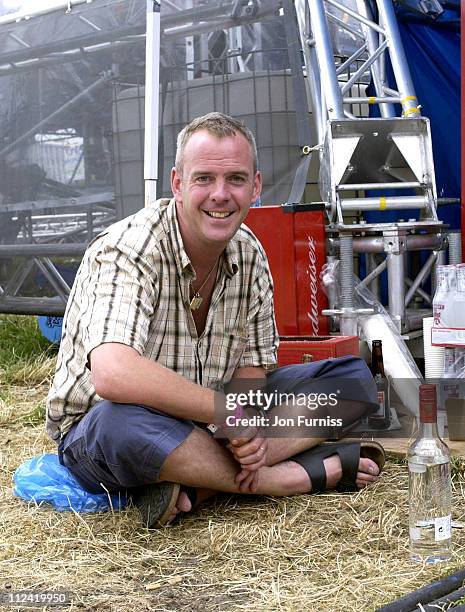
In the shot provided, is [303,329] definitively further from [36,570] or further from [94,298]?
[36,570]

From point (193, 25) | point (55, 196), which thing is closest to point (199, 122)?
point (193, 25)

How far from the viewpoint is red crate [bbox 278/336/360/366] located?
3.29 metres

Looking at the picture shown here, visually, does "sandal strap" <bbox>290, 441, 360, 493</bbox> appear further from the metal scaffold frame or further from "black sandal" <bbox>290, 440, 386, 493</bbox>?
the metal scaffold frame

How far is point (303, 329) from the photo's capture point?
12.7 feet

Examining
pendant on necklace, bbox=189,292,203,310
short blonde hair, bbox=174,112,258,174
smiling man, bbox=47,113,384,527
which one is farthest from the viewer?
pendant on necklace, bbox=189,292,203,310

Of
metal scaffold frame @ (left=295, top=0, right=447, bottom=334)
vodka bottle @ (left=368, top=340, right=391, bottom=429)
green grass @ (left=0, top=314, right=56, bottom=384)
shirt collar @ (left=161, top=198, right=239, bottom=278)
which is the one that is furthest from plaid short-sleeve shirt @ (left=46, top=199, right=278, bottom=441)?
green grass @ (left=0, top=314, right=56, bottom=384)

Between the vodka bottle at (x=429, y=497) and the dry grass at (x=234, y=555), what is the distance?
1.8 inches

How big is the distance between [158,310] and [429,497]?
86 centimetres

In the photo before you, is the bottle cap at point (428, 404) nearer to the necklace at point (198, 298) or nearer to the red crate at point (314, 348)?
the necklace at point (198, 298)

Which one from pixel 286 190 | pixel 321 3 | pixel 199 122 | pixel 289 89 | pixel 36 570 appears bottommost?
pixel 36 570

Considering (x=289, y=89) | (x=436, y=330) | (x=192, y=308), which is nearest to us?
(x=192, y=308)

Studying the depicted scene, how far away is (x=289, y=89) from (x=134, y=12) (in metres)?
1.00

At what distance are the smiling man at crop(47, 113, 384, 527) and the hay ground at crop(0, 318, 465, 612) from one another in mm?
84

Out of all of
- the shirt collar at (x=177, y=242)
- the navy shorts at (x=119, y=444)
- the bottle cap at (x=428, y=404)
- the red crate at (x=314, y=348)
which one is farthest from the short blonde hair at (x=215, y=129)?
the red crate at (x=314, y=348)
